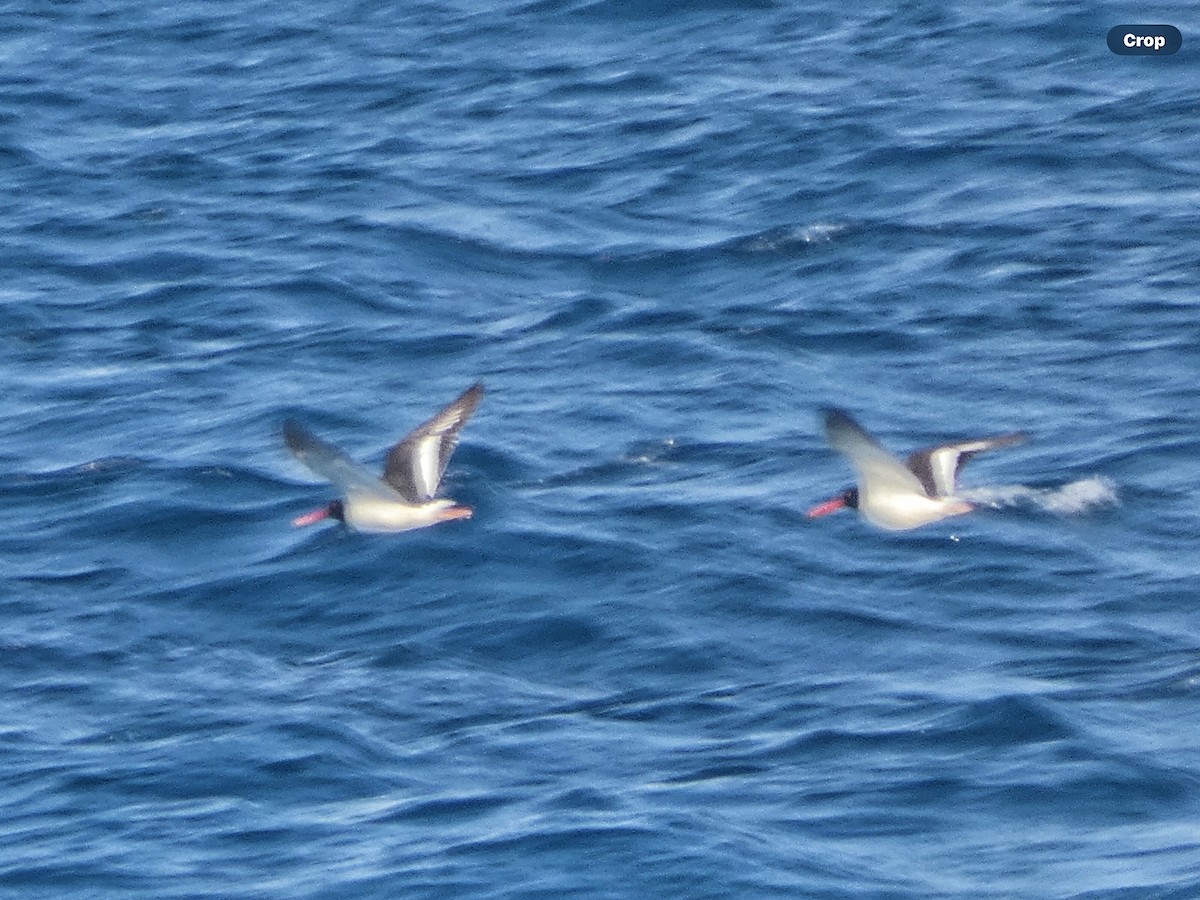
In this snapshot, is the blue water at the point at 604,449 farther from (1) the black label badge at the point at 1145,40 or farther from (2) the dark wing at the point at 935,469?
(2) the dark wing at the point at 935,469

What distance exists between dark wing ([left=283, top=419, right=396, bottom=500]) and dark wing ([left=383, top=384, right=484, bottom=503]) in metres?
0.13

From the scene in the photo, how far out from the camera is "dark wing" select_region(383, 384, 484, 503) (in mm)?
14977

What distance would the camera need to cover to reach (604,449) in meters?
18.5

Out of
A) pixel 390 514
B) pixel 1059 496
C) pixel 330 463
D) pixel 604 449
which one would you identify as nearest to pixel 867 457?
pixel 390 514

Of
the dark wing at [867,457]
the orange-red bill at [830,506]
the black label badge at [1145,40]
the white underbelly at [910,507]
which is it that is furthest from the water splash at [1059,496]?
the black label badge at [1145,40]

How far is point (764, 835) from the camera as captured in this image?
13344 mm

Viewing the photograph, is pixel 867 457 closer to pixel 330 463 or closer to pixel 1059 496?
pixel 330 463

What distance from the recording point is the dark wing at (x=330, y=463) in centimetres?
1369

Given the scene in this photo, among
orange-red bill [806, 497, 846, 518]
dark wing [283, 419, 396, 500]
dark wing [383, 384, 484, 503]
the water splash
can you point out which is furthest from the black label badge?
dark wing [283, 419, 396, 500]

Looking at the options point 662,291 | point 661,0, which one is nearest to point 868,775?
point 662,291

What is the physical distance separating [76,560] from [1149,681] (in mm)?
6962

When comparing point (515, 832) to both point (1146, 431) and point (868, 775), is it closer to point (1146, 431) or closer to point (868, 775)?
point (868, 775)

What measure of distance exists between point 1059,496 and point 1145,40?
9209 millimetres

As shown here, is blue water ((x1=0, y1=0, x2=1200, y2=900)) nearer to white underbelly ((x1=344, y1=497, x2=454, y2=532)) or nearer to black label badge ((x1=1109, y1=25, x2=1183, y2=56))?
black label badge ((x1=1109, y1=25, x2=1183, y2=56))
